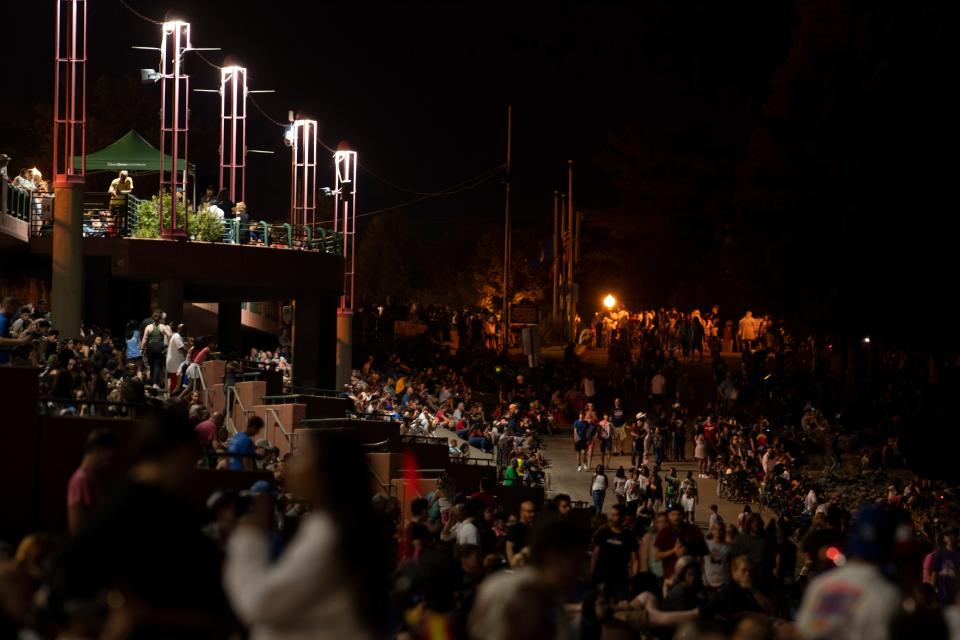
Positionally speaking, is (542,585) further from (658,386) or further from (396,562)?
(658,386)

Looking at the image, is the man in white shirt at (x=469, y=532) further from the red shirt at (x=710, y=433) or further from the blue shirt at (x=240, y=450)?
the red shirt at (x=710, y=433)

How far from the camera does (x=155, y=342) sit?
82.6ft

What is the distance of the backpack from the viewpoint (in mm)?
25141

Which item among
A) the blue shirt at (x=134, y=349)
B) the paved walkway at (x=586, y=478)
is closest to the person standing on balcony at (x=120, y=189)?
the blue shirt at (x=134, y=349)

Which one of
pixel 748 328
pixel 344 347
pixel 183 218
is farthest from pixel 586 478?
pixel 748 328

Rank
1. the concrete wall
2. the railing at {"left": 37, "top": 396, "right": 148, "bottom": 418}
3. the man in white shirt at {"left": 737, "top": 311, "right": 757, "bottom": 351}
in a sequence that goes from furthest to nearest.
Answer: the man in white shirt at {"left": 737, "top": 311, "right": 757, "bottom": 351}, the concrete wall, the railing at {"left": 37, "top": 396, "right": 148, "bottom": 418}

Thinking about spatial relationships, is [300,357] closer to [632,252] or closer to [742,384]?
[742,384]

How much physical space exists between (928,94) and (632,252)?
2478 centimetres

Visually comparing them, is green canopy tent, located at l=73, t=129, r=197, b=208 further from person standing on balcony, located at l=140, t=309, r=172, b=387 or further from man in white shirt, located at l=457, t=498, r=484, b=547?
man in white shirt, located at l=457, t=498, r=484, b=547

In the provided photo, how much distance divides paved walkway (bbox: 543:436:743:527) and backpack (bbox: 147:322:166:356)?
1009 centimetres

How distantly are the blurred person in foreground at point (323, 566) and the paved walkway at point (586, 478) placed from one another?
25.7 metres

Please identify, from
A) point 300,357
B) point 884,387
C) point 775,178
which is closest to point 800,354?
point 884,387

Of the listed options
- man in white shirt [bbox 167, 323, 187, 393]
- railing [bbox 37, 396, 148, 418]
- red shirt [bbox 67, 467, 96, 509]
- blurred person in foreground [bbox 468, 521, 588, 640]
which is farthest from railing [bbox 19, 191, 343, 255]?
blurred person in foreground [bbox 468, 521, 588, 640]

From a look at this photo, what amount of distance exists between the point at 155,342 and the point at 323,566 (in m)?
21.1
